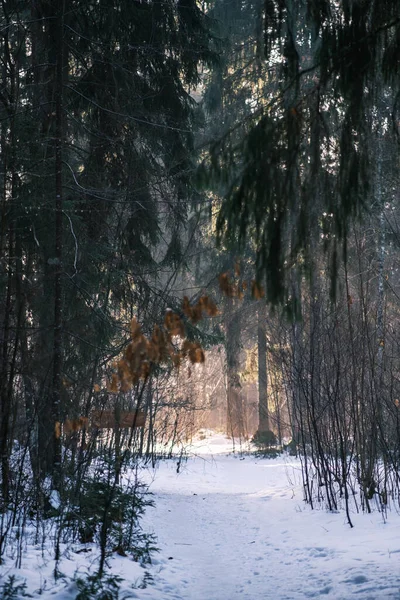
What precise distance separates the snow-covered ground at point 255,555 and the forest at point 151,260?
0.18 ft

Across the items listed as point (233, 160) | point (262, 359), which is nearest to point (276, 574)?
point (233, 160)

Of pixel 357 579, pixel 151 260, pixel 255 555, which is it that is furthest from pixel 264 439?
pixel 357 579

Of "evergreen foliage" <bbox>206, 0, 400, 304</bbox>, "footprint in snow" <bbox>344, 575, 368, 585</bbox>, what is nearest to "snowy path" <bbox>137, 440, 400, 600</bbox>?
"footprint in snow" <bbox>344, 575, 368, 585</bbox>

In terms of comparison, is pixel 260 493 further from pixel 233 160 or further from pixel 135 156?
pixel 233 160

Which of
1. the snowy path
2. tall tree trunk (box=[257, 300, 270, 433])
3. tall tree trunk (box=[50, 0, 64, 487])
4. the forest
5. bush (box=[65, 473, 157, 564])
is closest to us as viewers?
the forest

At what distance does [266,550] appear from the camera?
654 cm

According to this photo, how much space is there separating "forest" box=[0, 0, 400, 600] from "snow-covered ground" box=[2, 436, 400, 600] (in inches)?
2.2

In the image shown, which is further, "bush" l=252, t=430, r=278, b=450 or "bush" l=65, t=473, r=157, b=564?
"bush" l=252, t=430, r=278, b=450

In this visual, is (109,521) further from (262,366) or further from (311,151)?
(262,366)

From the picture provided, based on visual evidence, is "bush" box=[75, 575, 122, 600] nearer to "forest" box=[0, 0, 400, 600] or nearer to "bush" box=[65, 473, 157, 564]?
"forest" box=[0, 0, 400, 600]

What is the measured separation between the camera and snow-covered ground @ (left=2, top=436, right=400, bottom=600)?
4.89 meters

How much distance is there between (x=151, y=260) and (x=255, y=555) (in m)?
5.36

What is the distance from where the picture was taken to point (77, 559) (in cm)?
519

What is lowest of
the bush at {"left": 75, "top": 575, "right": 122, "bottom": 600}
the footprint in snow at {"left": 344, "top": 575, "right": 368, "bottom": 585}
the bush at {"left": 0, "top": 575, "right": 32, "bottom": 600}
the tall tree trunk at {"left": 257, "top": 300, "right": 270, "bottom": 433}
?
the footprint in snow at {"left": 344, "top": 575, "right": 368, "bottom": 585}
